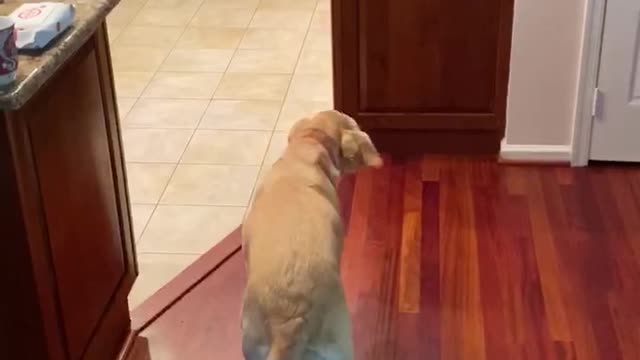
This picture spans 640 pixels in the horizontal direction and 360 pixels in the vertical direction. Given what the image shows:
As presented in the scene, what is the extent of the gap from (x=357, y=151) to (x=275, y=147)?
1.20m

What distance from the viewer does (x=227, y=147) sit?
3.46 metres

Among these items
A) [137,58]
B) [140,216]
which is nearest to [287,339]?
[140,216]

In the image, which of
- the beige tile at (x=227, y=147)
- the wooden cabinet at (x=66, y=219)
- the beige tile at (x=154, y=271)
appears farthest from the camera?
the beige tile at (x=227, y=147)

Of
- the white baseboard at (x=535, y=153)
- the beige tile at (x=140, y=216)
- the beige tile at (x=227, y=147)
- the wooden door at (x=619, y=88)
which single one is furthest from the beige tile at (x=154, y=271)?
the wooden door at (x=619, y=88)

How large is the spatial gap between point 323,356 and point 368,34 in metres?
1.57

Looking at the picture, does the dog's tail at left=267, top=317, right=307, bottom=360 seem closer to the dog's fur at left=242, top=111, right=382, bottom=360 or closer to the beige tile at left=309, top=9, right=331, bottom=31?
the dog's fur at left=242, top=111, right=382, bottom=360

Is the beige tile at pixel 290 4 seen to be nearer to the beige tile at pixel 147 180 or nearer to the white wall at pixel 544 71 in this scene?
the beige tile at pixel 147 180

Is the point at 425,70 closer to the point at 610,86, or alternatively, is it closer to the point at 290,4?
the point at 610,86

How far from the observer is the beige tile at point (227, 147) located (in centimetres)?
338

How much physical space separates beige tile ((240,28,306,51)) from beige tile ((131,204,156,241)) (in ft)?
4.70

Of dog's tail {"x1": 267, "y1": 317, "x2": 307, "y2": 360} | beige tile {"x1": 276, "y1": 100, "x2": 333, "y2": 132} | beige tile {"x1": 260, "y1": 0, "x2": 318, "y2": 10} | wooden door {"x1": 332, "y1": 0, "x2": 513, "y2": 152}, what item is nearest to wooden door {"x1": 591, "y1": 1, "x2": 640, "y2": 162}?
wooden door {"x1": 332, "y1": 0, "x2": 513, "y2": 152}

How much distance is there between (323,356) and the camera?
182 cm

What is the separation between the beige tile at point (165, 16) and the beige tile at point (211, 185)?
152cm

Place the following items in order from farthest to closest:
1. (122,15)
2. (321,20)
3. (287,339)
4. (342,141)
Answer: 1. (122,15)
2. (321,20)
3. (342,141)
4. (287,339)
